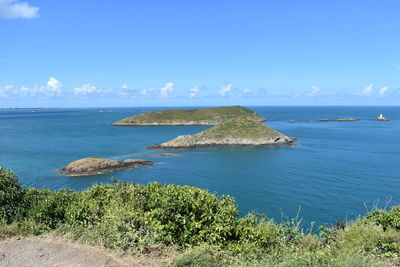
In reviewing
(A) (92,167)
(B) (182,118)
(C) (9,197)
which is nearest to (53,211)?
(C) (9,197)

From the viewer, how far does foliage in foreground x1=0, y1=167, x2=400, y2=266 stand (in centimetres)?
1094

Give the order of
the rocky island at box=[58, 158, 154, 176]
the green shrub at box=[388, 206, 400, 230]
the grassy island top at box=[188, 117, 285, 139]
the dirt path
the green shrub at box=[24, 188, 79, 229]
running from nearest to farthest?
the dirt path, the green shrub at box=[24, 188, 79, 229], the green shrub at box=[388, 206, 400, 230], the rocky island at box=[58, 158, 154, 176], the grassy island top at box=[188, 117, 285, 139]

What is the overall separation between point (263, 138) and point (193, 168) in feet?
136

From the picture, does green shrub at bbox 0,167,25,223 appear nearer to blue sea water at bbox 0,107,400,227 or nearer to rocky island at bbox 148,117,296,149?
blue sea water at bbox 0,107,400,227

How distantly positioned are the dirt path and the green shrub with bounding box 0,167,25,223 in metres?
4.31

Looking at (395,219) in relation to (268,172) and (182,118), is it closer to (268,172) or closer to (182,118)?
(268,172)

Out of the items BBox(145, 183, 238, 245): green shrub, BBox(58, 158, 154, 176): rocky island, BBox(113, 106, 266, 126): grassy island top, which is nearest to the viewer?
BBox(145, 183, 238, 245): green shrub

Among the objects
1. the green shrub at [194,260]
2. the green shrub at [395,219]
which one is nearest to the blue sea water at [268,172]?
the green shrub at [395,219]

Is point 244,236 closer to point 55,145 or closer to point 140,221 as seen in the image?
point 140,221

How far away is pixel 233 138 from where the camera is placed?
93.4 meters

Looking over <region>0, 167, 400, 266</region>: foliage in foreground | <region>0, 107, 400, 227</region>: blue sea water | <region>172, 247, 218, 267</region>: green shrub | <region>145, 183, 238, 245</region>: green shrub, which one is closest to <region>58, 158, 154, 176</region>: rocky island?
<region>0, 107, 400, 227</region>: blue sea water

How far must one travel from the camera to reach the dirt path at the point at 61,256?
10.2 metres

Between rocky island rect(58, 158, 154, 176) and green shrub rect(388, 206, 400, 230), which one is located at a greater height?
green shrub rect(388, 206, 400, 230)

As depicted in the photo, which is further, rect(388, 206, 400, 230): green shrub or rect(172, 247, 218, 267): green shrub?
rect(388, 206, 400, 230): green shrub
